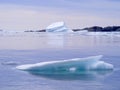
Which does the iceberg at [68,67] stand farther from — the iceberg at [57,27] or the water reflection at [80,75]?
the iceberg at [57,27]

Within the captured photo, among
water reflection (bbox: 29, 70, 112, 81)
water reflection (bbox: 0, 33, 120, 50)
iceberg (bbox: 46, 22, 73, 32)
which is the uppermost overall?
water reflection (bbox: 29, 70, 112, 81)

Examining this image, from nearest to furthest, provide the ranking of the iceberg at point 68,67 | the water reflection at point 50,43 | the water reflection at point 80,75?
the water reflection at point 80,75 → the iceberg at point 68,67 → the water reflection at point 50,43

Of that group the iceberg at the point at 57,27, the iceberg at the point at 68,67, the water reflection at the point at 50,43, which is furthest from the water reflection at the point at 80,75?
the iceberg at the point at 57,27

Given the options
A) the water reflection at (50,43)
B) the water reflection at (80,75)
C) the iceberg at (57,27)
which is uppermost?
the water reflection at (80,75)

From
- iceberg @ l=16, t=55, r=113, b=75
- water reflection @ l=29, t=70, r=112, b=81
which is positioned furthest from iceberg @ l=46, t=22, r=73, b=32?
water reflection @ l=29, t=70, r=112, b=81

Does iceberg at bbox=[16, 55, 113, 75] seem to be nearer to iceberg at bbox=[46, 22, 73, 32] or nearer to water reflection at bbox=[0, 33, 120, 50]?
water reflection at bbox=[0, 33, 120, 50]

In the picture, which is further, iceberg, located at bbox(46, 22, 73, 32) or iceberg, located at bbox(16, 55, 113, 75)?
iceberg, located at bbox(46, 22, 73, 32)

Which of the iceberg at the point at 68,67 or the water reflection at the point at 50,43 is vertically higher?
the iceberg at the point at 68,67

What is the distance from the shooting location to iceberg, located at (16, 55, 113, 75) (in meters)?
8.76

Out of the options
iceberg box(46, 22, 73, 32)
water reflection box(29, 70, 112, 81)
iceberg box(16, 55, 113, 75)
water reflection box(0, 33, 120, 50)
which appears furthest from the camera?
iceberg box(46, 22, 73, 32)

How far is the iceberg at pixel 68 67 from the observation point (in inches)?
345

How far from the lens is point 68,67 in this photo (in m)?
8.90

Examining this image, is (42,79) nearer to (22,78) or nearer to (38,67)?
(22,78)

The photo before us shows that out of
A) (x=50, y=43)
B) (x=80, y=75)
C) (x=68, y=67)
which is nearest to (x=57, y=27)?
(x=50, y=43)
